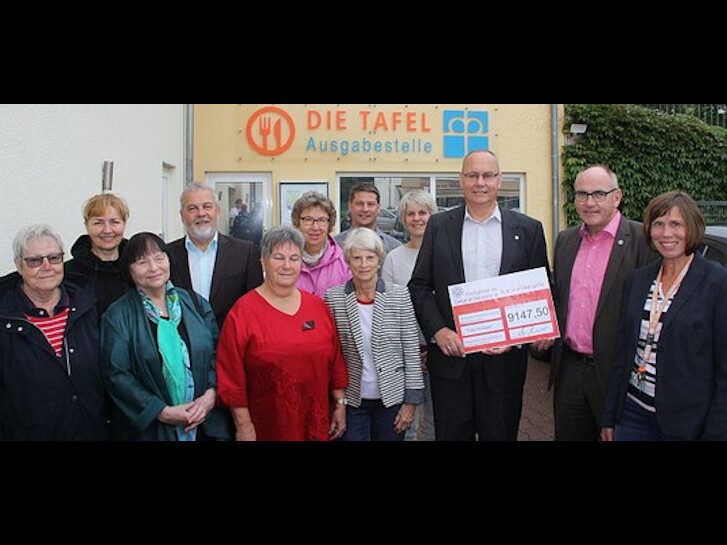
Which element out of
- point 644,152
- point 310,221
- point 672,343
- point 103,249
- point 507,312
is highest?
point 644,152

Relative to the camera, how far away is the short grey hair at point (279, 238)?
11.7 feet

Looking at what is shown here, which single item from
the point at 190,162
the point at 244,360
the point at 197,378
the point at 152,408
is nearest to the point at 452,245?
the point at 244,360

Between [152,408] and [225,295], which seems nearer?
[152,408]

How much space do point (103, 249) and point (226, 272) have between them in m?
0.70

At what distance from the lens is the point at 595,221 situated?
377cm

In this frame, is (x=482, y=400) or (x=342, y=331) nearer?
(x=342, y=331)

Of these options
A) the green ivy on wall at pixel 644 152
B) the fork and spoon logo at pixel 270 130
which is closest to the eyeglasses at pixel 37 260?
the fork and spoon logo at pixel 270 130

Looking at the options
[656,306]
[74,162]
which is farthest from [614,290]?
[74,162]

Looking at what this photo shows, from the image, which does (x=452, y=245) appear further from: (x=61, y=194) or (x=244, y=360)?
(x=61, y=194)

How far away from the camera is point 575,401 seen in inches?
152

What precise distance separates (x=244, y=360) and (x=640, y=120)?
11.1 meters

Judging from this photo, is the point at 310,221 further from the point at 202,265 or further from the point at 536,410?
the point at 536,410

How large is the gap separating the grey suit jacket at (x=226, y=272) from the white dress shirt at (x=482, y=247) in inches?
49.6

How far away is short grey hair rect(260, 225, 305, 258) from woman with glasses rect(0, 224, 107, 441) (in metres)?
0.91
